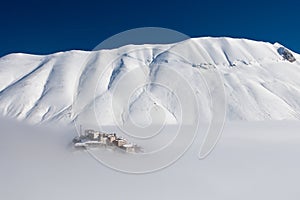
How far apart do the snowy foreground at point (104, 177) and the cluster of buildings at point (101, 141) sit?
0.13 metres

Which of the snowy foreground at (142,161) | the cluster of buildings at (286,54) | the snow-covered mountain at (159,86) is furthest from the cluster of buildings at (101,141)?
the cluster of buildings at (286,54)

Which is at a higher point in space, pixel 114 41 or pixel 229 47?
pixel 229 47

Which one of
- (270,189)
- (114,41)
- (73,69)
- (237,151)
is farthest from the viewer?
(73,69)

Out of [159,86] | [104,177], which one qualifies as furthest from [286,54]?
[104,177]

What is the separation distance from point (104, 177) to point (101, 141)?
546mm

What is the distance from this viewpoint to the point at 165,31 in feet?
9.28

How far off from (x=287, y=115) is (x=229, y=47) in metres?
19.7

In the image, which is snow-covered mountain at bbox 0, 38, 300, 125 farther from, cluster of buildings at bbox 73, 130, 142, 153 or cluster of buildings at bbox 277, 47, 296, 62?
cluster of buildings at bbox 73, 130, 142, 153

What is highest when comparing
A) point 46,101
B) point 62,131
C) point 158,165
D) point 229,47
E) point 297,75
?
point 229,47

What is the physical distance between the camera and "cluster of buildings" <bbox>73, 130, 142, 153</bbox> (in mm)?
3747

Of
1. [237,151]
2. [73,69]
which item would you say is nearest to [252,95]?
[73,69]

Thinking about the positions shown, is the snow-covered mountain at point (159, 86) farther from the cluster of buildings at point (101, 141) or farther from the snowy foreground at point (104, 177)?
the cluster of buildings at point (101, 141)

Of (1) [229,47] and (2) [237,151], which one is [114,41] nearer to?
(2) [237,151]

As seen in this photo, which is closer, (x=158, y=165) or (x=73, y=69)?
(x=158, y=165)
